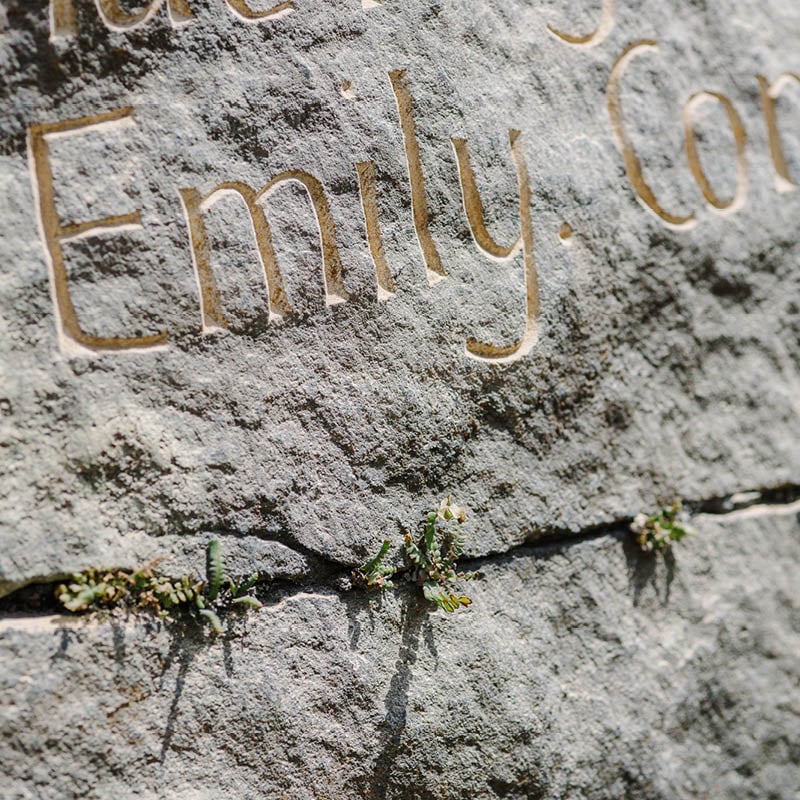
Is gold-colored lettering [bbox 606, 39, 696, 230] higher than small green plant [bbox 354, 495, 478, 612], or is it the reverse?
gold-colored lettering [bbox 606, 39, 696, 230]

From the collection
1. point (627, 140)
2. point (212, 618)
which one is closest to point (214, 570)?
point (212, 618)

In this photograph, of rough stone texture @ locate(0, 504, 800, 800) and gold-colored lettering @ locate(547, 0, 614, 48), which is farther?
gold-colored lettering @ locate(547, 0, 614, 48)

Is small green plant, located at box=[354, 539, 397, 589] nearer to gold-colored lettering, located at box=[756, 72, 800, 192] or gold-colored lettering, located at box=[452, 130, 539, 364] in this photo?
gold-colored lettering, located at box=[452, 130, 539, 364]

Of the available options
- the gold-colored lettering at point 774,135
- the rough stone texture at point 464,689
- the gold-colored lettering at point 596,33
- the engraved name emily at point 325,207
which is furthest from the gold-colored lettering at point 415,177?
the gold-colored lettering at point 774,135

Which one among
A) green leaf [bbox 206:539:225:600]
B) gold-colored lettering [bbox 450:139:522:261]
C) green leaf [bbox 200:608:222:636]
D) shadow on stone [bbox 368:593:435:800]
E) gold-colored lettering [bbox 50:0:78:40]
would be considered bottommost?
shadow on stone [bbox 368:593:435:800]

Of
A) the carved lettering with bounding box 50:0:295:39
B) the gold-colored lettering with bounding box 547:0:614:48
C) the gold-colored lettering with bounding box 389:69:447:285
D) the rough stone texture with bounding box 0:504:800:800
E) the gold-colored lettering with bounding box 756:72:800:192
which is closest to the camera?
the rough stone texture with bounding box 0:504:800:800

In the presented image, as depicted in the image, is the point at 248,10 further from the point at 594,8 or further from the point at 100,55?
the point at 594,8

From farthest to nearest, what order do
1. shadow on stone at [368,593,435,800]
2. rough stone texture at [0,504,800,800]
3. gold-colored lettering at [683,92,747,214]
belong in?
gold-colored lettering at [683,92,747,214] < shadow on stone at [368,593,435,800] < rough stone texture at [0,504,800,800]

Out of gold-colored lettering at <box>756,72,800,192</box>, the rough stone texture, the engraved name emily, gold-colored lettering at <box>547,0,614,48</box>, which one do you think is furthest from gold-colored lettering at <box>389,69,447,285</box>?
gold-colored lettering at <box>756,72,800,192</box>
